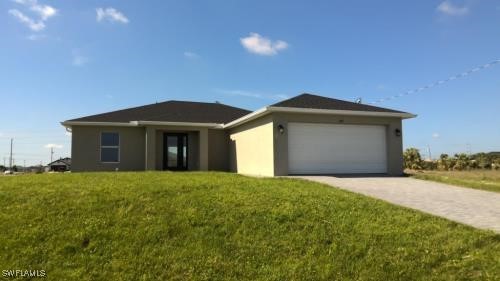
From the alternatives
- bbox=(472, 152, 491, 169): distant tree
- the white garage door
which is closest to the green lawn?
the white garage door

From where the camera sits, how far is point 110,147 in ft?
68.1

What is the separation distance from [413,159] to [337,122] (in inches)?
570

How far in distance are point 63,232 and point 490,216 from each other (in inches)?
334

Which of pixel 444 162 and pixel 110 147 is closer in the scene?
pixel 110 147

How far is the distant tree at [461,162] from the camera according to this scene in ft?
91.7

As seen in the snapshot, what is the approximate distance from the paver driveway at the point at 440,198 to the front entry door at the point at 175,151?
1002 cm

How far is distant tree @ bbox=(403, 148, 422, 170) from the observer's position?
2871 cm

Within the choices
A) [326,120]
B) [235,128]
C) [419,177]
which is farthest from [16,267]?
[235,128]

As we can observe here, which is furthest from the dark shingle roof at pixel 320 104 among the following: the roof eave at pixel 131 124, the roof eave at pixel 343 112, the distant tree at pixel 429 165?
the distant tree at pixel 429 165

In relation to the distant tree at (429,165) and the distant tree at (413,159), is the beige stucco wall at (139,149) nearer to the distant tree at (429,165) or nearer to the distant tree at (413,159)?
the distant tree at (413,159)

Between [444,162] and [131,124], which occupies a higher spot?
[131,124]

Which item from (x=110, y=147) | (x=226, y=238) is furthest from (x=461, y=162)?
(x=226, y=238)

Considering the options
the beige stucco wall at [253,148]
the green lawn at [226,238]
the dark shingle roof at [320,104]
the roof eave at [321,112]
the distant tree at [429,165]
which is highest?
the dark shingle roof at [320,104]

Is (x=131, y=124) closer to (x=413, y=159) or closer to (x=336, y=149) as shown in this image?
(x=336, y=149)
